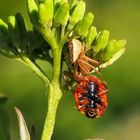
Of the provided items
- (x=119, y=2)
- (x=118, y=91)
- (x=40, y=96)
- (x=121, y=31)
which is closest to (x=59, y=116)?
(x=40, y=96)

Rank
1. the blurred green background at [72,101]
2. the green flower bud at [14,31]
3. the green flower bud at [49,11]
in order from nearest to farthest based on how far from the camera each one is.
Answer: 1. the green flower bud at [49,11]
2. the green flower bud at [14,31]
3. the blurred green background at [72,101]

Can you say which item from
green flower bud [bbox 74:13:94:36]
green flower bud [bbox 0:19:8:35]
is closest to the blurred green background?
green flower bud [bbox 0:19:8:35]

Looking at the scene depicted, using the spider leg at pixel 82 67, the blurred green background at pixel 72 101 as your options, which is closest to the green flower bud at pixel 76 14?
the spider leg at pixel 82 67

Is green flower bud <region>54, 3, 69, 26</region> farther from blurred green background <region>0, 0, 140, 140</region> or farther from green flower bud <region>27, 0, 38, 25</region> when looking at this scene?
blurred green background <region>0, 0, 140, 140</region>

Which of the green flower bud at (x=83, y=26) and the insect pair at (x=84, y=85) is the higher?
the green flower bud at (x=83, y=26)

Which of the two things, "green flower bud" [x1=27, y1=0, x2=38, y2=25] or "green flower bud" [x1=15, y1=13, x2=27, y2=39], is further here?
"green flower bud" [x1=15, y1=13, x2=27, y2=39]

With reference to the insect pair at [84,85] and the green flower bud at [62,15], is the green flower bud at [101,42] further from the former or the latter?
the green flower bud at [62,15]

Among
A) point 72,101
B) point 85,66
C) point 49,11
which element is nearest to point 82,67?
point 85,66
